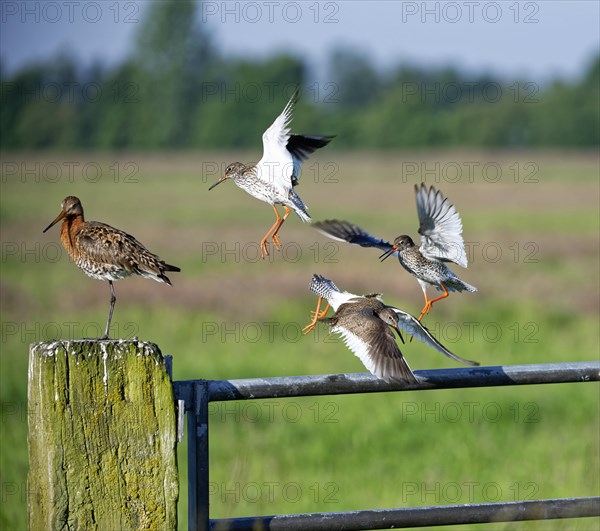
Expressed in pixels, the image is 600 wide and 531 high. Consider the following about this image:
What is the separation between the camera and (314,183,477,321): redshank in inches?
191

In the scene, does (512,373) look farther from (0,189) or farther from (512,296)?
(0,189)

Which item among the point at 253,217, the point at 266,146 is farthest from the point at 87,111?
the point at 266,146

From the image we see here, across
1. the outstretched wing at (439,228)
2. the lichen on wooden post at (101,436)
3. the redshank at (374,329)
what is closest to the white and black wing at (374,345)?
the redshank at (374,329)

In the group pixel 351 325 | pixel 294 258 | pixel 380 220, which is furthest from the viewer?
pixel 380 220

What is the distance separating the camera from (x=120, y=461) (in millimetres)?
3336

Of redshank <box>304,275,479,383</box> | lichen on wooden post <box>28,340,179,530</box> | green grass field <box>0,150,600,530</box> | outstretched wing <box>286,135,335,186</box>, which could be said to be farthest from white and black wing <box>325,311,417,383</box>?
green grass field <box>0,150,600,530</box>

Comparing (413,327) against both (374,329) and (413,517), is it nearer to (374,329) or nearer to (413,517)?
(374,329)

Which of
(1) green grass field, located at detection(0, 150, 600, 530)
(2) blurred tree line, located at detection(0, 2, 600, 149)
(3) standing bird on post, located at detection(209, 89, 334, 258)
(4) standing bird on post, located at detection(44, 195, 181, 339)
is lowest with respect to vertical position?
(1) green grass field, located at detection(0, 150, 600, 530)

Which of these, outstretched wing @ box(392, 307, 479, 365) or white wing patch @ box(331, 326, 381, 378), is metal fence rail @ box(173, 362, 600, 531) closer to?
white wing patch @ box(331, 326, 381, 378)

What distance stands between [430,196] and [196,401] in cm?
169

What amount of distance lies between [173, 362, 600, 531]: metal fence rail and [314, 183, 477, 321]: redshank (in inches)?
27.5

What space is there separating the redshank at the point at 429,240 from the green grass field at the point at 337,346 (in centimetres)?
174

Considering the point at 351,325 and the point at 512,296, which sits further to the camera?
the point at 512,296

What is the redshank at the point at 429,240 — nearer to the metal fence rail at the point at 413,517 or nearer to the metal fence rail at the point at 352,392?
the metal fence rail at the point at 352,392
